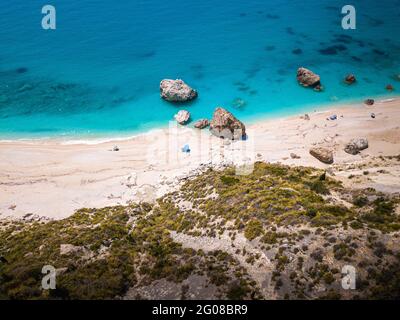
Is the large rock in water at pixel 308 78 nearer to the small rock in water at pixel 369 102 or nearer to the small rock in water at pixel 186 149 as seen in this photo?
the small rock in water at pixel 369 102

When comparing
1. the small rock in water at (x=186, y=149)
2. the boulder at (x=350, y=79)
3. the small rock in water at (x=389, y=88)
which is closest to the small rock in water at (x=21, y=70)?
the small rock in water at (x=186, y=149)

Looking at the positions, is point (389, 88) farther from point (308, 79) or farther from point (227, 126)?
point (227, 126)

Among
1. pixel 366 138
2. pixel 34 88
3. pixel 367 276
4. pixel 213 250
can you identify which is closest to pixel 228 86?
pixel 366 138

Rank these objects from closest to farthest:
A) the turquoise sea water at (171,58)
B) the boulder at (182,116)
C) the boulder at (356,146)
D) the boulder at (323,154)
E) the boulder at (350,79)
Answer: the boulder at (323,154)
the boulder at (356,146)
the boulder at (182,116)
the turquoise sea water at (171,58)
the boulder at (350,79)

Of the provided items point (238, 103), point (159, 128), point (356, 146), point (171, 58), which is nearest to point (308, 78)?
point (238, 103)

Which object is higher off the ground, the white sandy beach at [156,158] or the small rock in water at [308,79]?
the small rock in water at [308,79]

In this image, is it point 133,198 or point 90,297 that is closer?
point 90,297
